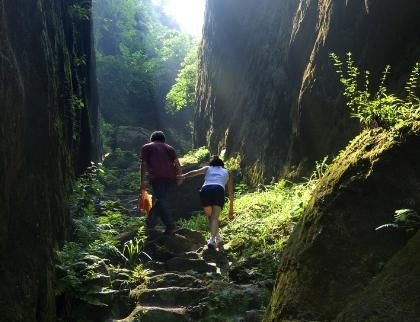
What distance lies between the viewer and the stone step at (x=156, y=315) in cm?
545

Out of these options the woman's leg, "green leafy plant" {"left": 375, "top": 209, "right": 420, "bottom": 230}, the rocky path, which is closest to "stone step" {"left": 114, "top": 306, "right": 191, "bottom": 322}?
the rocky path

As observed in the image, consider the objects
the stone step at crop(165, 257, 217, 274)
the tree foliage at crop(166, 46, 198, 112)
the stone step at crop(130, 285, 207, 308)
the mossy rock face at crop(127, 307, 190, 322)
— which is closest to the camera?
the mossy rock face at crop(127, 307, 190, 322)

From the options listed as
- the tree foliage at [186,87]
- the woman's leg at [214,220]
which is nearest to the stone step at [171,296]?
the woman's leg at [214,220]

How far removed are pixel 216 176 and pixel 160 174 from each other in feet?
3.69

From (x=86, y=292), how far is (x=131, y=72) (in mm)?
39446

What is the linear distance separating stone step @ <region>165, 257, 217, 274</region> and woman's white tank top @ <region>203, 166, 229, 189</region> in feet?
6.09

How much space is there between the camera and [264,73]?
1639cm

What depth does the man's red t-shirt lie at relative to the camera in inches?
382

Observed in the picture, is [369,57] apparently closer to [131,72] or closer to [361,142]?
[361,142]

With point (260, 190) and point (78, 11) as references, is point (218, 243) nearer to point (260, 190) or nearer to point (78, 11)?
point (260, 190)

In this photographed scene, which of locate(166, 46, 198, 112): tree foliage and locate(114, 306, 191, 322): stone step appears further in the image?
locate(166, 46, 198, 112): tree foliage

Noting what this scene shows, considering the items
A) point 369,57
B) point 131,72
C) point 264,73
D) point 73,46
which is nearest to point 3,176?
point 369,57

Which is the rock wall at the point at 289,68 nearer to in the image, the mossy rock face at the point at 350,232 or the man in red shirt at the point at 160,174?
the man in red shirt at the point at 160,174

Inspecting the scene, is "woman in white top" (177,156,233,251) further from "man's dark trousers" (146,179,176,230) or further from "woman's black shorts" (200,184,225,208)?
"man's dark trousers" (146,179,176,230)
